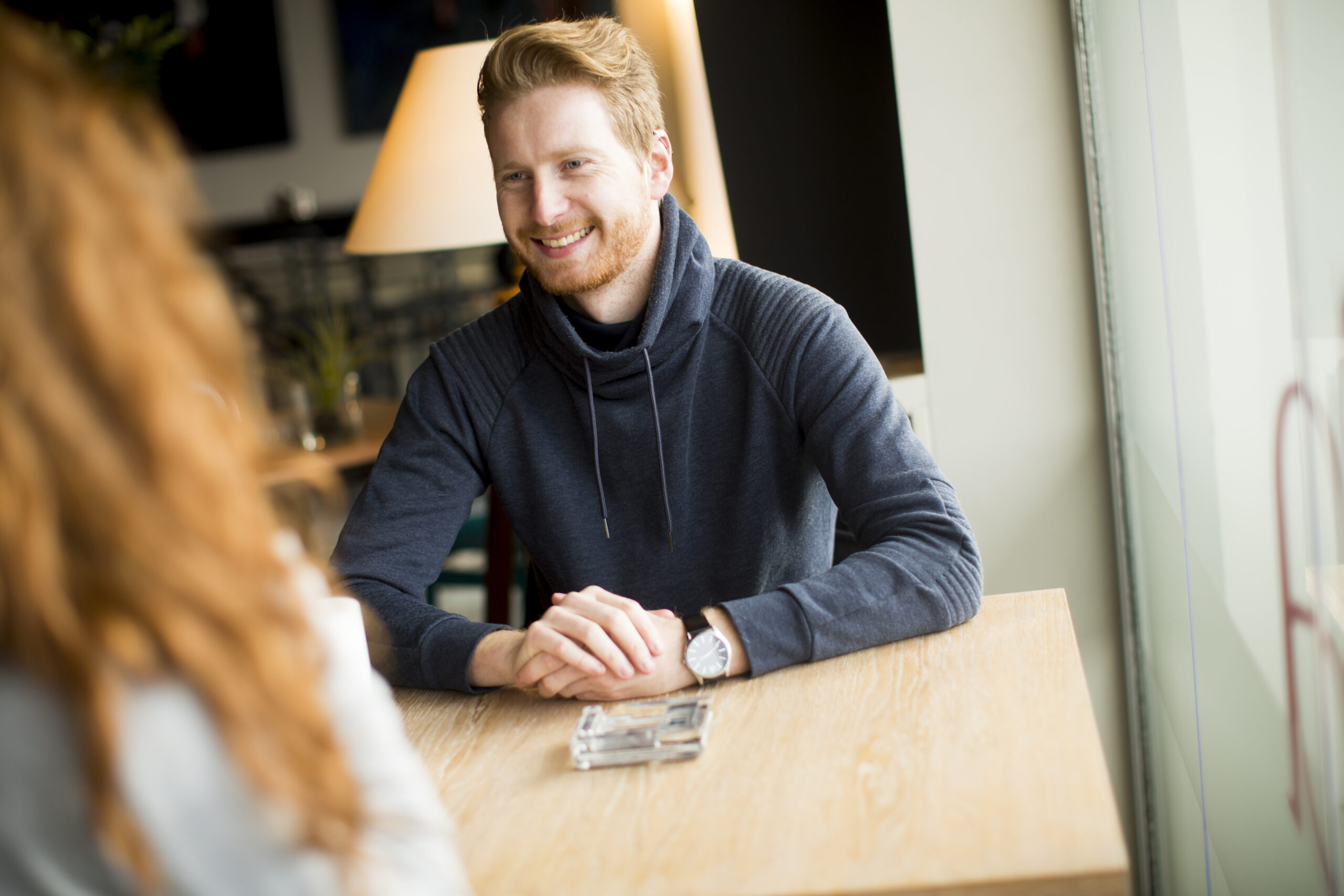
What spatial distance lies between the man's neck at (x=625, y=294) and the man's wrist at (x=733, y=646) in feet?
1.97

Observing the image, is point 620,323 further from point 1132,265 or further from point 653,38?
point 653,38

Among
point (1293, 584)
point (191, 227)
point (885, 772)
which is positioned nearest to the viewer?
point (191, 227)

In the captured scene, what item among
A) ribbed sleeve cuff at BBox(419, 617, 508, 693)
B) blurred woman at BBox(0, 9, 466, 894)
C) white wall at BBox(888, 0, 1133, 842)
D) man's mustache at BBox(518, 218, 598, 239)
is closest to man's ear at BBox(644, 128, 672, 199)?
man's mustache at BBox(518, 218, 598, 239)

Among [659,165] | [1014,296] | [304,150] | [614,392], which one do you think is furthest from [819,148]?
[304,150]

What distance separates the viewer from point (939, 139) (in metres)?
1.89

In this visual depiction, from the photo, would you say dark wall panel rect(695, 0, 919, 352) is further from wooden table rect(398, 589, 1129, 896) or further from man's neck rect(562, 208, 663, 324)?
wooden table rect(398, 589, 1129, 896)

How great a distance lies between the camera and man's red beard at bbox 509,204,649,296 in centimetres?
146

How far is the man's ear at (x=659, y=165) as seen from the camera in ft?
5.12

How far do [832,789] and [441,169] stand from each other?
5.41ft

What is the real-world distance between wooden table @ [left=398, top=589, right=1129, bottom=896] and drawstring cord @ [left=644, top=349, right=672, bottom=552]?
16.0 inches

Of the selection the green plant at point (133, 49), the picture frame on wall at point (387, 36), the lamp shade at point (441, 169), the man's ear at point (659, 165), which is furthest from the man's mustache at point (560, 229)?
the picture frame on wall at point (387, 36)

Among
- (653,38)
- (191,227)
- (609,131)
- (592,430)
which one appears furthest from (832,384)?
(653,38)

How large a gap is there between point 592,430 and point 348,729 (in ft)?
2.86

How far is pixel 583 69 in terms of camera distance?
1439 millimetres
